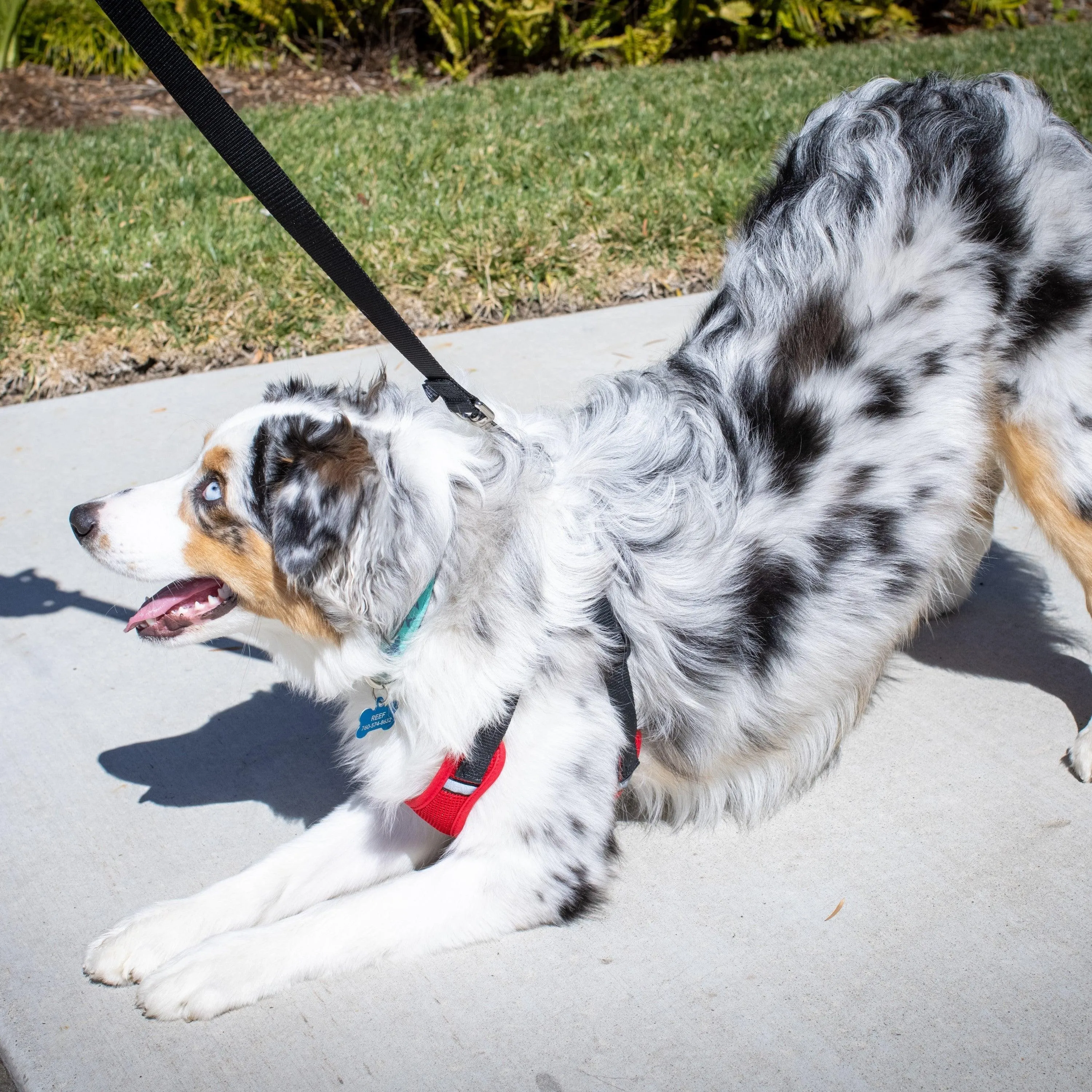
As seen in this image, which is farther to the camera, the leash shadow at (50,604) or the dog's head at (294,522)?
the leash shadow at (50,604)

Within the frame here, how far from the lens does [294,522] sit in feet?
7.61

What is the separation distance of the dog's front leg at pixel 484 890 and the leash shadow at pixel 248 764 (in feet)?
1.80

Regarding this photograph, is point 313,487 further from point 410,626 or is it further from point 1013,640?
point 1013,640

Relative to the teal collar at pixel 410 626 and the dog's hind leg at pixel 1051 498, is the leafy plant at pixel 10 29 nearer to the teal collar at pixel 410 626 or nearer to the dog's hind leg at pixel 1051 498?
the teal collar at pixel 410 626

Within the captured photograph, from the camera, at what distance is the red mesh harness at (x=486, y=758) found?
249 cm

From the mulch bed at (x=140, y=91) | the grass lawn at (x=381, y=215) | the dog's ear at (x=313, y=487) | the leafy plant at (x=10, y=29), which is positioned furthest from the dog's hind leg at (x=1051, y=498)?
the leafy plant at (x=10, y=29)

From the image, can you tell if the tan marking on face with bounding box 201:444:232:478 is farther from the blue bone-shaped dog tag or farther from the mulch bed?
the mulch bed

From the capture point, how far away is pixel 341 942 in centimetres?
242

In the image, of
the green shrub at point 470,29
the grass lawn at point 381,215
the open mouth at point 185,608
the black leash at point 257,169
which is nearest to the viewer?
the black leash at point 257,169

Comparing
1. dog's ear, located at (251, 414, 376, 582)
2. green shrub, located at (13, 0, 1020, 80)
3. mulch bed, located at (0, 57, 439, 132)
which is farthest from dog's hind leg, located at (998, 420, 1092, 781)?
green shrub, located at (13, 0, 1020, 80)

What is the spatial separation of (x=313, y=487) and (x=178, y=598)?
520mm

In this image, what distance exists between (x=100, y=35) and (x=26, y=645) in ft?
29.3

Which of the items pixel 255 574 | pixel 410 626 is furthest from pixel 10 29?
pixel 410 626

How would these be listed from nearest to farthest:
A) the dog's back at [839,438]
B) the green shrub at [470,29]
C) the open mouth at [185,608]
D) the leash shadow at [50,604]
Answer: the open mouth at [185,608] < the dog's back at [839,438] < the leash shadow at [50,604] < the green shrub at [470,29]
